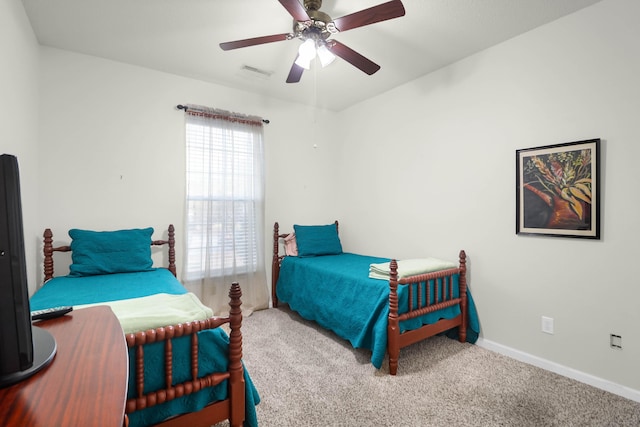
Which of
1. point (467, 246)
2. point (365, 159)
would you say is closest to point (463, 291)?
point (467, 246)

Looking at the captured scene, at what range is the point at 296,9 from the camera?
5.68 ft

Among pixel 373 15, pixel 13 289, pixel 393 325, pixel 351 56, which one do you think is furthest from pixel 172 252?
pixel 373 15

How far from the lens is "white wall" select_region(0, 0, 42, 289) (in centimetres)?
182

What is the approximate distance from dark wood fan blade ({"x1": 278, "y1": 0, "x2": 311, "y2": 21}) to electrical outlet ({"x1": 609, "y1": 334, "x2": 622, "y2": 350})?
2.76m

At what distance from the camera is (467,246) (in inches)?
110

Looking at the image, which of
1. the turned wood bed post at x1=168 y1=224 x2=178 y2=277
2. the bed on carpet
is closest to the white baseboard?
the bed on carpet

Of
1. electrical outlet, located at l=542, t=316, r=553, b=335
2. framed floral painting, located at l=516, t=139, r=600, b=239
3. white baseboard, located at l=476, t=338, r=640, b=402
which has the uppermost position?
framed floral painting, located at l=516, t=139, r=600, b=239

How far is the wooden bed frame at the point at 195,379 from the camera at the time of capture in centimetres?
124

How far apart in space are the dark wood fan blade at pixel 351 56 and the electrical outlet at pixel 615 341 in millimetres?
2386

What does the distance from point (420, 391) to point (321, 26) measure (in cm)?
237

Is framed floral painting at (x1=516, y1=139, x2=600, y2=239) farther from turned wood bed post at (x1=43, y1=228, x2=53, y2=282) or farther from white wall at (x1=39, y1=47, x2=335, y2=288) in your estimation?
turned wood bed post at (x1=43, y1=228, x2=53, y2=282)

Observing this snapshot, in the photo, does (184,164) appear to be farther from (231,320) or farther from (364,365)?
(364,365)

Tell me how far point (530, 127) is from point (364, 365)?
2.19 meters

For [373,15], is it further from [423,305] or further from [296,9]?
[423,305]
